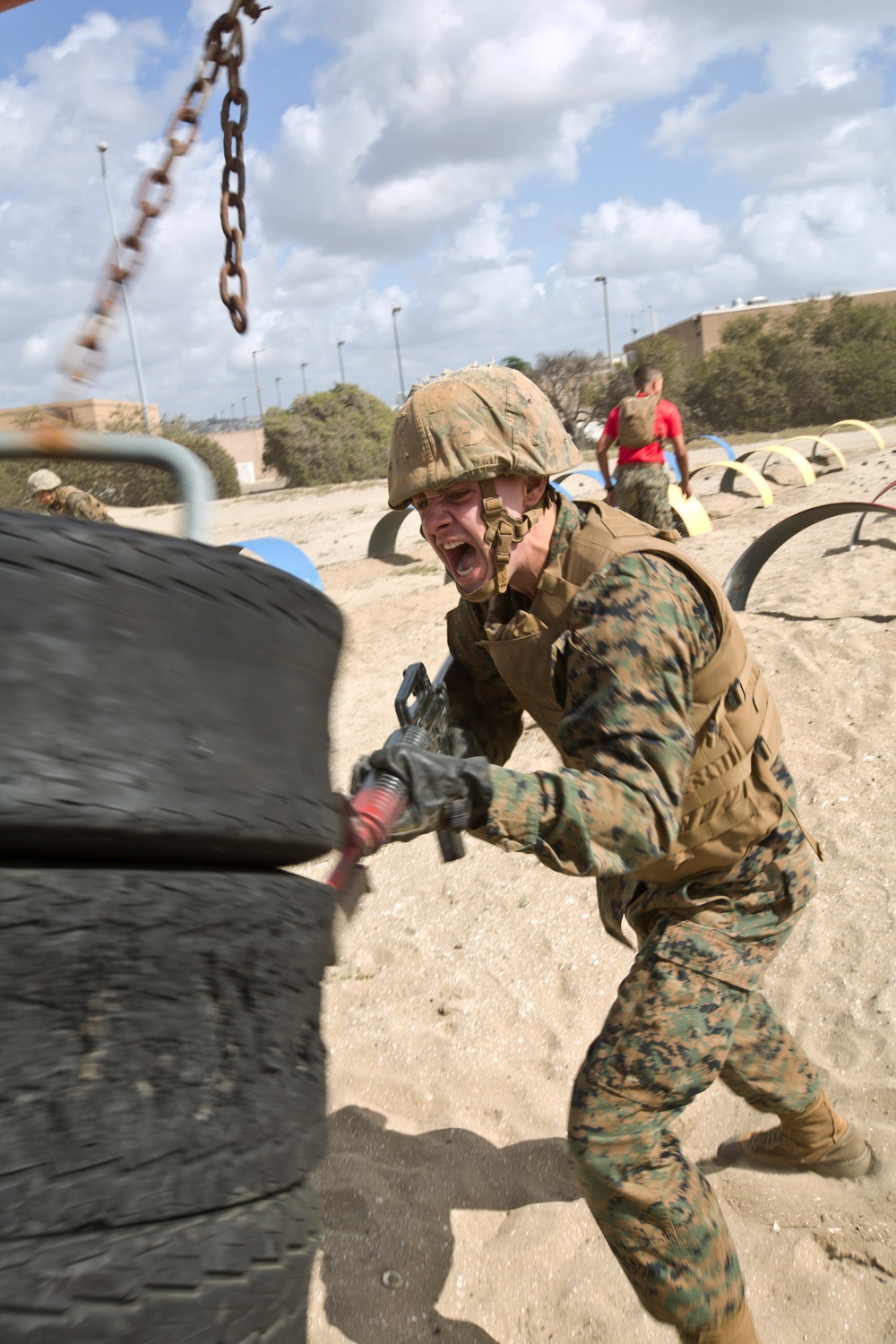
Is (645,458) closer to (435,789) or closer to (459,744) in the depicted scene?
(459,744)

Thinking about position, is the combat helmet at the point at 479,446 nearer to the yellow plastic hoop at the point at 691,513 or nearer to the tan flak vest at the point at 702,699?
the tan flak vest at the point at 702,699

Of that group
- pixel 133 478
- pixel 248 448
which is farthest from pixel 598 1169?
pixel 248 448

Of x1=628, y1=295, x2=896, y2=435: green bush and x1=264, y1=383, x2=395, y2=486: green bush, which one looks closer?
x1=628, y1=295, x2=896, y2=435: green bush

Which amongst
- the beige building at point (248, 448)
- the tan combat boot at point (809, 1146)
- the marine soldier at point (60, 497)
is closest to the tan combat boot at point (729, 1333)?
the tan combat boot at point (809, 1146)

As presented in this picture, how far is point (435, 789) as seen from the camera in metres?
1.77

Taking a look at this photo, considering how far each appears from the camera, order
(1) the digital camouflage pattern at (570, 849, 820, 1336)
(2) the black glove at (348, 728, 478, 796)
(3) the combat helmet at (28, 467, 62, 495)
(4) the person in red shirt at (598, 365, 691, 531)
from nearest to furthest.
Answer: (1) the digital camouflage pattern at (570, 849, 820, 1336) → (2) the black glove at (348, 728, 478, 796) → (3) the combat helmet at (28, 467, 62, 495) → (4) the person in red shirt at (598, 365, 691, 531)

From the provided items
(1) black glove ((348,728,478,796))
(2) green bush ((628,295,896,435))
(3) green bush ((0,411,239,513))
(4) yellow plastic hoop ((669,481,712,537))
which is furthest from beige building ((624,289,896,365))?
(1) black glove ((348,728,478,796))

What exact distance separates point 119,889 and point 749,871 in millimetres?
1709

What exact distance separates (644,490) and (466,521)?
7.62 metres

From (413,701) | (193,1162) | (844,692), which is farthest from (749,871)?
(844,692)

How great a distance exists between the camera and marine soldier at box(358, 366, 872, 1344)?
181 centimetres

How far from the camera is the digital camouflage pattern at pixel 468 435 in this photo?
2.19m

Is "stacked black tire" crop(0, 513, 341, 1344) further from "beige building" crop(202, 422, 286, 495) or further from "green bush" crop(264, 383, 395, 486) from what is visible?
"beige building" crop(202, 422, 286, 495)

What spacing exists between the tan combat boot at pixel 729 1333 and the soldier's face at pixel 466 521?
1529 millimetres
